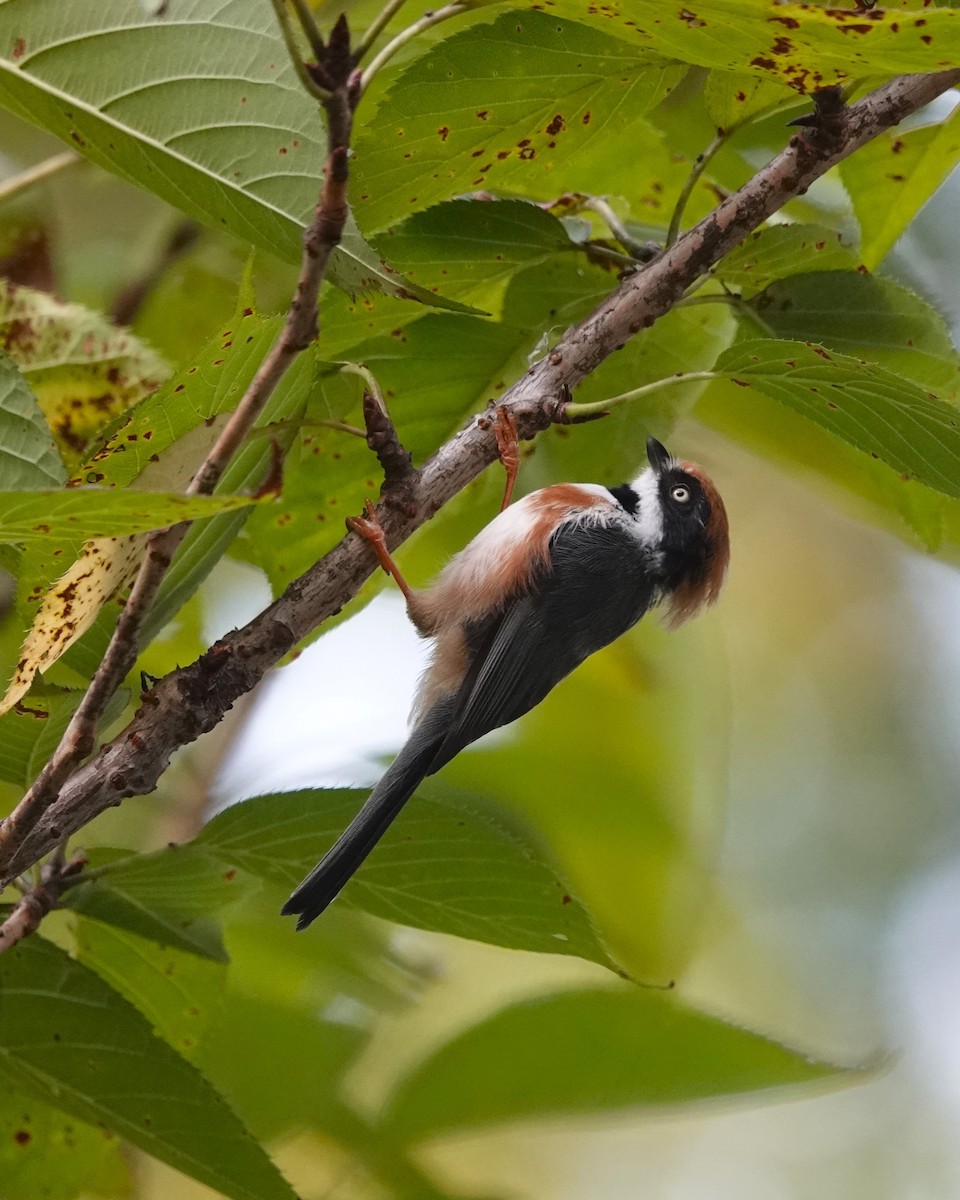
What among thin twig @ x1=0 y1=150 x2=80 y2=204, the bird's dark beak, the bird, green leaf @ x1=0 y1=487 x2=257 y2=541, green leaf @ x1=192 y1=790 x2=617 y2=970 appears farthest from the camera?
the bird's dark beak

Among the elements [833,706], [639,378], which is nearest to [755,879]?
[833,706]

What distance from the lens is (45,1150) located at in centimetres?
198

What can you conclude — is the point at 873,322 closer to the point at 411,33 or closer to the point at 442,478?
the point at 442,478

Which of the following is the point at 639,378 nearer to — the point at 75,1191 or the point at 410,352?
the point at 410,352

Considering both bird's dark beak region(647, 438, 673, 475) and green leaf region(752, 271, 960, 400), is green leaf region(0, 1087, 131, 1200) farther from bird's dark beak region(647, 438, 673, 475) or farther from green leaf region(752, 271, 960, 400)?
green leaf region(752, 271, 960, 400)

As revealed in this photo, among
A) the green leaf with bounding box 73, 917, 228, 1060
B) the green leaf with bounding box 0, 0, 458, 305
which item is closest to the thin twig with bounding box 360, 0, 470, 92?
the green leaf with bounding box 0, 0, 458, 305

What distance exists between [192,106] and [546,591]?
1.31 m

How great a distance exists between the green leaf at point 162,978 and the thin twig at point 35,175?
1.29 metres

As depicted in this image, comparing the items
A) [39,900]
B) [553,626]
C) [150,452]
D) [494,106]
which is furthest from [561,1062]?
[494,106]

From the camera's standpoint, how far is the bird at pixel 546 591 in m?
2.21

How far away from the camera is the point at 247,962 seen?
252cm

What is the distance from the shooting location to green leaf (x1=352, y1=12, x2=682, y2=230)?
1.54 metres

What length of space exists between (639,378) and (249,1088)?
60.5 inches

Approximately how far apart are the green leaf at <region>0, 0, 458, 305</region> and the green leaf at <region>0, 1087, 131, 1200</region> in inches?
56.3
